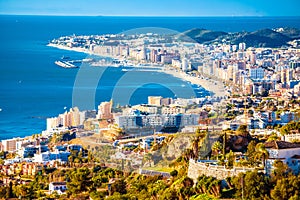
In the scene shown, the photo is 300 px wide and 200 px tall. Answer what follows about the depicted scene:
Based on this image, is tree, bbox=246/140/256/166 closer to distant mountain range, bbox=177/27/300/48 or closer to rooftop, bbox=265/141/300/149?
rooftop, bbox=265/141/300/149

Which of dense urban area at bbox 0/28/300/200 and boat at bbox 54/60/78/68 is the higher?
boat at bbox 54/60/78/68

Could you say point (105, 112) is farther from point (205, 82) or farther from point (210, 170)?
point (210, 170)

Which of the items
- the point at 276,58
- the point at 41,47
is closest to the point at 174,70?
the point at 276,58

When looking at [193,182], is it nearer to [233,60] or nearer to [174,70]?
[174,70]

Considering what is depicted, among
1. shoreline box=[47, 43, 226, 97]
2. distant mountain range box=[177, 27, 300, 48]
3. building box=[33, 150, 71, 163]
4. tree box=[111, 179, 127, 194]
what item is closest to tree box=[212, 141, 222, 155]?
tree box=[111, 179, 127, 194]

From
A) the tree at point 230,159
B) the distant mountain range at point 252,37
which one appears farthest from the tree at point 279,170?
the distant mountain range at point 252,37

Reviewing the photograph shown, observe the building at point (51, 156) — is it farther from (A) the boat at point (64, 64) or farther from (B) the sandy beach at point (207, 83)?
(A) the boat at point (64, 64)

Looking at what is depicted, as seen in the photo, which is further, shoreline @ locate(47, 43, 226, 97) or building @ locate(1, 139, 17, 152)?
shoreline @ locate(47, 43, 226, 97)
